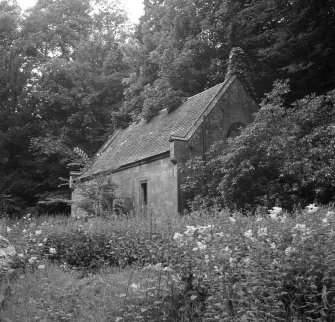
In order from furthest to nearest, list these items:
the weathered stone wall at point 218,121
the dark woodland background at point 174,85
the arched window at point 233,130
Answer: the arched window at point 233,130 < the weathered stone wall at point 218,121 < the dark woodland background at point 174,85

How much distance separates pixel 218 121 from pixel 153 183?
4271mm

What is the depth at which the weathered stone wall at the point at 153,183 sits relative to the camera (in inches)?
776

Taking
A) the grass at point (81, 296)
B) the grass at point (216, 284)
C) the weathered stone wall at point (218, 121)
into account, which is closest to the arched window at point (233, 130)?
the weathered stone wall at point (218, 121)

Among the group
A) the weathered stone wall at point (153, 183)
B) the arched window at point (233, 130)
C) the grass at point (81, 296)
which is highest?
the arched window at point (233, 130)

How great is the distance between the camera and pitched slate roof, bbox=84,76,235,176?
21.5 meters

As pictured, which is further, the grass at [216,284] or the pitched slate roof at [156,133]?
the pitched slate roof at [156,133]

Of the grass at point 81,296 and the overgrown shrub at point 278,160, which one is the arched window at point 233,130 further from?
the grass at point 81,296

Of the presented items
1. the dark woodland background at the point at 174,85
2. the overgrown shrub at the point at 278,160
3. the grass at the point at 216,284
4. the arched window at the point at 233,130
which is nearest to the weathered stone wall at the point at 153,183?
the dark woodland background at the point at 174,85

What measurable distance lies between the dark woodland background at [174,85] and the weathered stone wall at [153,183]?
1.10 meters

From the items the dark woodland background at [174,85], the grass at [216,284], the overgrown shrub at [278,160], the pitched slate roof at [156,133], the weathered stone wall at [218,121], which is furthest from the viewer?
the pitched slate roof at [156,133]

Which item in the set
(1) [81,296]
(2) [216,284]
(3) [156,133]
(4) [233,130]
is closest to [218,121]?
(4) [233,130]

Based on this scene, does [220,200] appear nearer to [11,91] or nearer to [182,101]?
[182,101]

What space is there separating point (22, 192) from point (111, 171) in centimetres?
1057

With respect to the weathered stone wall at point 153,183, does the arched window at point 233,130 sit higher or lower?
higher
